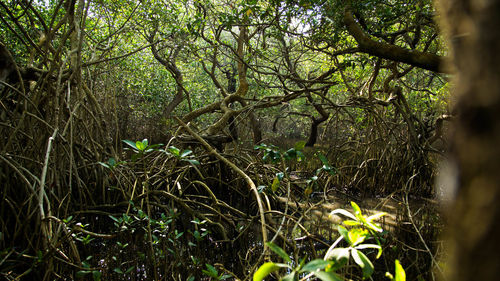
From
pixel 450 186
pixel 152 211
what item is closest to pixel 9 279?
pixel 152 211

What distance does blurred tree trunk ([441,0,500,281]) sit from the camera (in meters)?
0.21

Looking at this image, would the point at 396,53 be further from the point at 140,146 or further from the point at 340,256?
the point at 340,256

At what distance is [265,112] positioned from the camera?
11.6 m

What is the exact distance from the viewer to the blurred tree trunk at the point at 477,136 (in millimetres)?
208

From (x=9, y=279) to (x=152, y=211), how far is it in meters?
1.30

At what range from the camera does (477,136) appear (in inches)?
8.6

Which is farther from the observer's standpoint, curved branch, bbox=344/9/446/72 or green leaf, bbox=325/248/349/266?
curved branch, bbox=344/9/446/72

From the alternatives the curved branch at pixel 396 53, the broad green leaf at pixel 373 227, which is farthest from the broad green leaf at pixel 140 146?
the curved branch at pixel 396 53

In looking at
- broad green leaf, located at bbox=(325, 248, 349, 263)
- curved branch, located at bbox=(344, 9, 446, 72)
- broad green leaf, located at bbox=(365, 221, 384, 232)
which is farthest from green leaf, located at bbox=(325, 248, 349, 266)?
curved branch, located at bbox=(344, 9, 446, 72)

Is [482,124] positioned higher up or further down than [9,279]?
higher up

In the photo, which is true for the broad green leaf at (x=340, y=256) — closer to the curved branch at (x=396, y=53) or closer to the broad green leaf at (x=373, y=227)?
the broad green leaf at (x=373, y=227)

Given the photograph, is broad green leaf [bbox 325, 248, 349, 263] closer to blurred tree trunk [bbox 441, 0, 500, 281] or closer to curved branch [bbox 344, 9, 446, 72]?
blurred tree trunk [bbox 441, 0, 500, 281]

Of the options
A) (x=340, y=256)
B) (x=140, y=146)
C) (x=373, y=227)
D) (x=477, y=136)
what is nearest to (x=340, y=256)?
(x=340, y=256)

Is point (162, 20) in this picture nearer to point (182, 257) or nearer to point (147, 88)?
point (147, 88)
